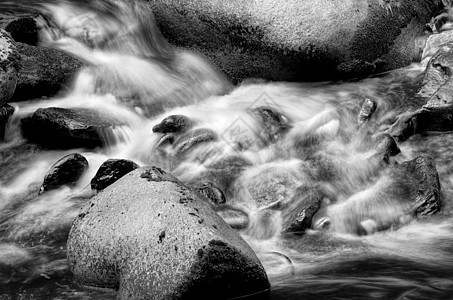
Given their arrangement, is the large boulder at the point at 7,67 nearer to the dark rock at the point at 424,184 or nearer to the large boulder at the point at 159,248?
the large boulder at the point at 159,248

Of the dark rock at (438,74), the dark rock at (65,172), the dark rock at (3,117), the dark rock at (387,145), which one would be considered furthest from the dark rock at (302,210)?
the dark rock at (3,117)

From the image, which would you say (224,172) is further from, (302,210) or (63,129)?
(63,129)

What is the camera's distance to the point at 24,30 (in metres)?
8.96

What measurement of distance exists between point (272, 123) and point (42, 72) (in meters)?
3.02

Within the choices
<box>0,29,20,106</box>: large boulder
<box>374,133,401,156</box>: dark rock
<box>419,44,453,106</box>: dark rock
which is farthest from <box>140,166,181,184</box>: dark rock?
<box>419,44,453,106</box>: dark rock

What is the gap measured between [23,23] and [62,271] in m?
4.64

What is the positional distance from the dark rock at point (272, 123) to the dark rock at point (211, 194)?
1329 millimetres

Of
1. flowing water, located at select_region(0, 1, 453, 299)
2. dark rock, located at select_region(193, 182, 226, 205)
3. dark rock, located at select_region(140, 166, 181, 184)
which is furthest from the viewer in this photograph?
dark rock, located at select_region(193, 182, 226, 205)

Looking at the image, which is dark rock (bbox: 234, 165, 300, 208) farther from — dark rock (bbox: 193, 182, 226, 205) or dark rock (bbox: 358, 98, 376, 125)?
dark rock (bbox: 358, 98, 376, 125)

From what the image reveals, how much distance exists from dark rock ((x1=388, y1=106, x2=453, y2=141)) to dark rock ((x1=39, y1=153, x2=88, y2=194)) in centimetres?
367

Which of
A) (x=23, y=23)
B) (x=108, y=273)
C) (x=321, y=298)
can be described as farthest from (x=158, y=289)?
(x=23, y=23)

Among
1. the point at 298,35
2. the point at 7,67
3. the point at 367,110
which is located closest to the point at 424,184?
the point at 367,110

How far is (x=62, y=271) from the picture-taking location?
541cm

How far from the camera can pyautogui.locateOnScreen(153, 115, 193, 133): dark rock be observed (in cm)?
804
